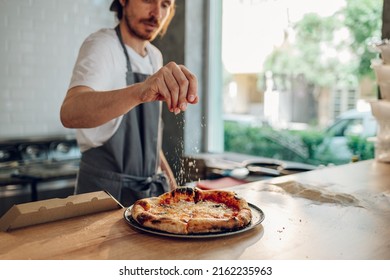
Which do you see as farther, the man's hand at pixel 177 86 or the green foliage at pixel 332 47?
the green foliage at pixel 332 47

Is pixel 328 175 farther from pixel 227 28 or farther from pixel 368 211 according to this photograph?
pixel 227 28

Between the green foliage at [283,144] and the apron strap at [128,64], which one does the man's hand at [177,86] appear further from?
the green foliage at [283,144]

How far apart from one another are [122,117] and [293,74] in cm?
212

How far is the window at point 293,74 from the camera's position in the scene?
3.10 meters

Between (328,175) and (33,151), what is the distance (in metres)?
2.19

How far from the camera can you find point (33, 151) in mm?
3211

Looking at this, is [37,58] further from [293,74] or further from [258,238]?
[258,238]

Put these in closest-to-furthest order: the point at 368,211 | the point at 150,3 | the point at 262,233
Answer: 1. the point at 262,233
2. the point at 368,211
3. the point at 150,3

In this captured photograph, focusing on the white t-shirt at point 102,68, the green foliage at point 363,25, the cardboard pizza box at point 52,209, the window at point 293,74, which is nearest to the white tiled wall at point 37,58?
the window at point 293,74

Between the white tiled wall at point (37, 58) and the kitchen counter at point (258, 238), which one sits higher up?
the white tiled wall at point (37, 58)

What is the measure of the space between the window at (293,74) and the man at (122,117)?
1472 millimetres

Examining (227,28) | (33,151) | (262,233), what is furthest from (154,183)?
(227,28)

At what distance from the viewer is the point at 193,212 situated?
1.22 m

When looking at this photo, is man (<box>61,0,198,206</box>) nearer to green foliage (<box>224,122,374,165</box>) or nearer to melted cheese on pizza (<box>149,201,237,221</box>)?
melted cheese on pizza (<box>149,201,237,221</box>)
